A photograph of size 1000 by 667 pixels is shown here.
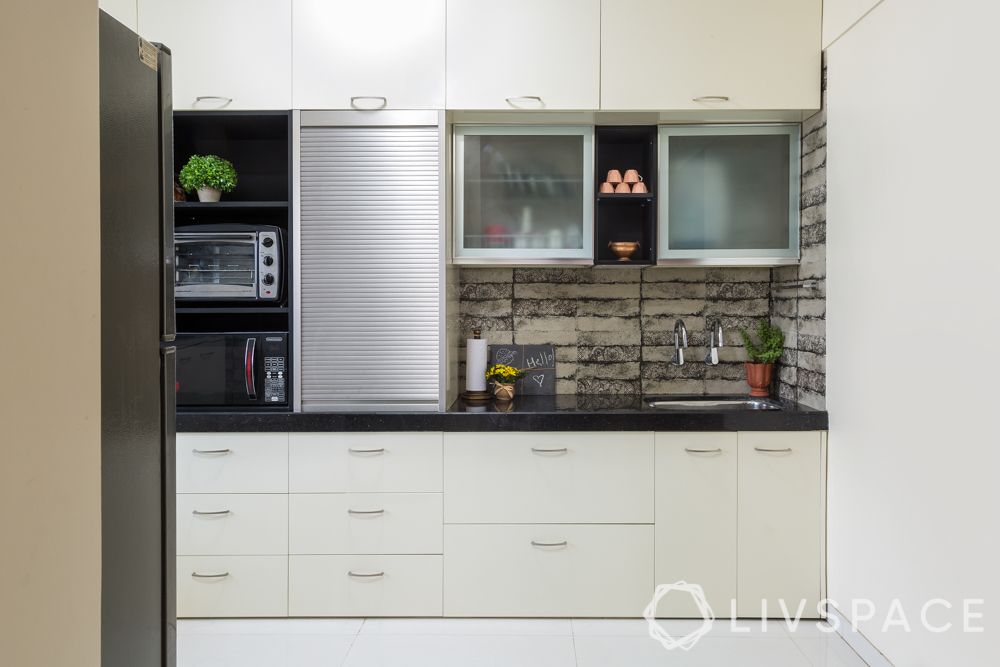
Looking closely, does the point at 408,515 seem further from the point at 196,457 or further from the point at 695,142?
the point at 695,142

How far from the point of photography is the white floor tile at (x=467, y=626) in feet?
8.04

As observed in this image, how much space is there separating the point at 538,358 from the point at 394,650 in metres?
1.33

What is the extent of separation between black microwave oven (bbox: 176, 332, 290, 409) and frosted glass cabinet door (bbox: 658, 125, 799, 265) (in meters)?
1.54

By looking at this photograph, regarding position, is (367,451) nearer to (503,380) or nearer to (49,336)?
(503,380)

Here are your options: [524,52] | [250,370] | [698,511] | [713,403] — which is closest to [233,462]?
[250,370]

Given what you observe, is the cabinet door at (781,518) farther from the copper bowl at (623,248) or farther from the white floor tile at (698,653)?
the copper bowl at (623,248)

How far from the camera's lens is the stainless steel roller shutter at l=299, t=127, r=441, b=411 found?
260cm

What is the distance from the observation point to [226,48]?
2.58 m

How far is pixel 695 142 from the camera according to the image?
2777 mm

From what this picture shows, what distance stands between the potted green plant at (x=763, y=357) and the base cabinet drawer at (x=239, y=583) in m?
2.01

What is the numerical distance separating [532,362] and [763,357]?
975 mm

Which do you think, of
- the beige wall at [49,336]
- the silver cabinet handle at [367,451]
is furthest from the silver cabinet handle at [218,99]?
the beige wall at [49,336]

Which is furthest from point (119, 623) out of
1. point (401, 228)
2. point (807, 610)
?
point (807, 610)

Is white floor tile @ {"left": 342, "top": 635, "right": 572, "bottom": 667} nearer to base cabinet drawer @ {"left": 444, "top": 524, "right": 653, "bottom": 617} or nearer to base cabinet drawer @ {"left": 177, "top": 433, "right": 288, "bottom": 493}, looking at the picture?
base cabinet drawer @ {"left": 444, "top": 524, "right": 653, "bottom": 617}
